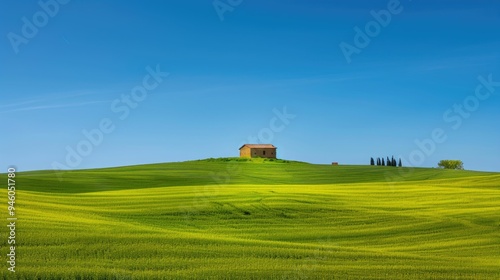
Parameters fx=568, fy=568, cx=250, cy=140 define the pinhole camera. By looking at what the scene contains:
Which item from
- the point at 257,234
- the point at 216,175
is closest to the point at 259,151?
the point at 216,175

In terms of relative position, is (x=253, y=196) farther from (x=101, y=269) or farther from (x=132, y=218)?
(x=101, y=269)

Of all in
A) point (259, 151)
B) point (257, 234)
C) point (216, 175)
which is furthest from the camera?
point (259, 151)

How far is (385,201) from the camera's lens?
91.5ft

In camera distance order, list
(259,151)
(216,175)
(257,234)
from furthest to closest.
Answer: (259,151) → (216,175) → (257,234)

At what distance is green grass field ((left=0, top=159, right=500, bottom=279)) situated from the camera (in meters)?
12.7

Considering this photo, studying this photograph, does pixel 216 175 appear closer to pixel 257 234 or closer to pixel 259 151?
pixel 259 151

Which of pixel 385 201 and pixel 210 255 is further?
pixel 385 201

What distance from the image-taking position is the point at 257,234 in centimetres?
1953

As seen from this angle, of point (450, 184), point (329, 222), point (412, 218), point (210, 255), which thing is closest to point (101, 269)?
point (210, 255)

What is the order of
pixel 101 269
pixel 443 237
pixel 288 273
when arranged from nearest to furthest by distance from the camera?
pixel 101 269 < pixel 288 273 < pixel 443 237

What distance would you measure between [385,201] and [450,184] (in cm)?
1497

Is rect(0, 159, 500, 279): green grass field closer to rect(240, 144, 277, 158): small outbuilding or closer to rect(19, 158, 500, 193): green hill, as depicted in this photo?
rect(19, 158, 500, 193): green hill

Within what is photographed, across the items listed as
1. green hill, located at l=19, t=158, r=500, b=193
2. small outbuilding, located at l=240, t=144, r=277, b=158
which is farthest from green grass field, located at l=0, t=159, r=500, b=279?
small outbuilding, located at l=240, t=144, r=277, b=158

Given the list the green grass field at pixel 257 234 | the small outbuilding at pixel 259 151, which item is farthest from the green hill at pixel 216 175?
the small outbuilding at pixel 259 151
